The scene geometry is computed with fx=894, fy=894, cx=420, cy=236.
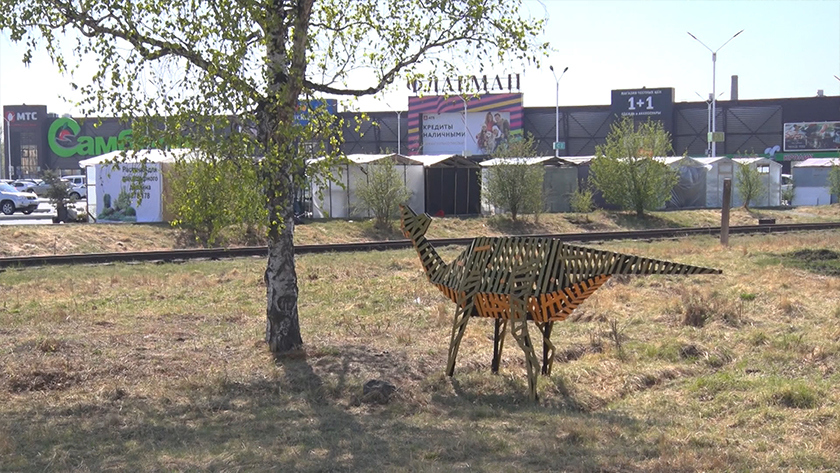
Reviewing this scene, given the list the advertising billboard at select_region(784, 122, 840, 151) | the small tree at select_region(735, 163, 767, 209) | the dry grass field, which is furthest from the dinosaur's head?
the advertising billboard at select_region(784, 122, 840, 151)

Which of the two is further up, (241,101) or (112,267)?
(241,101)

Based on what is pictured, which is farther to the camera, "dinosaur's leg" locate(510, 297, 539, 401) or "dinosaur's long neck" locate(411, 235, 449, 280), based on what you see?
"dinosaur's long neck" locate(411, 235, 449, 280)

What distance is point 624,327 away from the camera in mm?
13047

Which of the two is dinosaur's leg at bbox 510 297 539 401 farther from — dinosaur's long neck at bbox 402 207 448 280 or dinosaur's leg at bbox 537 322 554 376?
dinosaur's long neck at bbox 402 207 448 280

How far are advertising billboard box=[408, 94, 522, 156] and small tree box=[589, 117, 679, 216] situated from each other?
3072 cm

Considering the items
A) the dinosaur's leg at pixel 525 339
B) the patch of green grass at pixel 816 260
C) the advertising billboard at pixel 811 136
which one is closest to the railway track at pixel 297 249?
the patch of green grass at pixel 816 260

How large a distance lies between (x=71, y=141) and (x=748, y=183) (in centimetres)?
5597

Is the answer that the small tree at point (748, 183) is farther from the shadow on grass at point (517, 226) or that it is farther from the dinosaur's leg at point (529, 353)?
the dinosaur's leg at point (529, 353)

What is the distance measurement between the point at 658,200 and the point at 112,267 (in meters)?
27.2

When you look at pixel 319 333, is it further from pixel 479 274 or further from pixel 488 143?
pixel 488 143

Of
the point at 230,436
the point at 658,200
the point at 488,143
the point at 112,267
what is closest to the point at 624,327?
the point at 230,436

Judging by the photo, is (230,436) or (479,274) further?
(479,274)

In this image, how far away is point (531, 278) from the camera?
917cm

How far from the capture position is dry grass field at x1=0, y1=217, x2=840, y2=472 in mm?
7176
